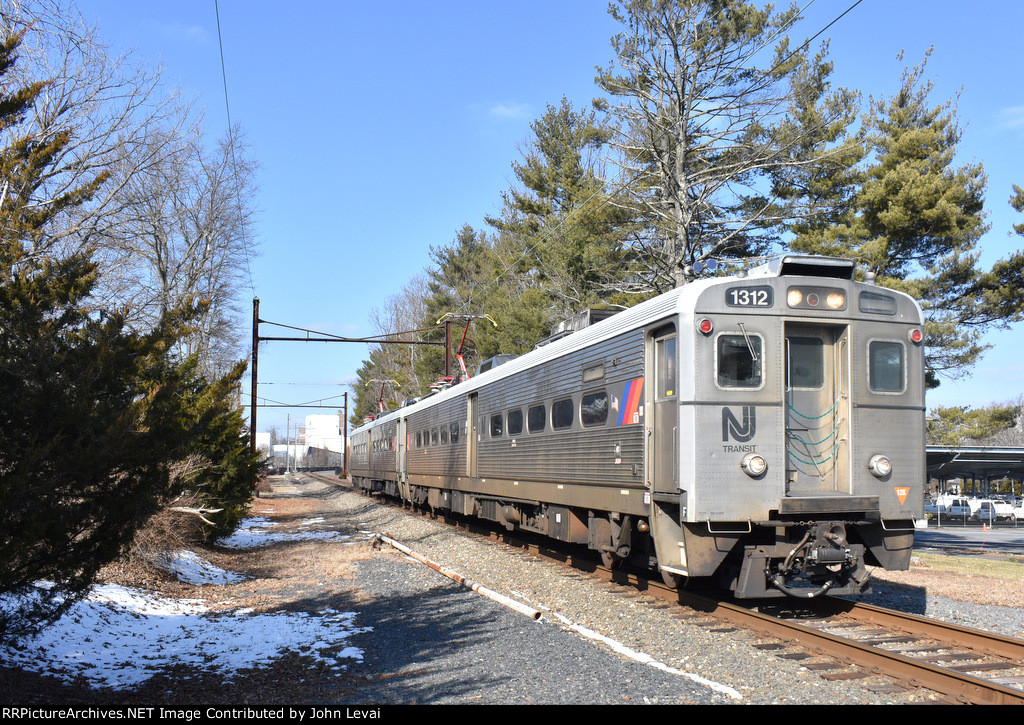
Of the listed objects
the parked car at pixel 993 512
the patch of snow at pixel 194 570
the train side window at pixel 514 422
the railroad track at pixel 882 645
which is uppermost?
the train side window at pixel 514 422

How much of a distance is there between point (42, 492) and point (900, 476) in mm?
7165

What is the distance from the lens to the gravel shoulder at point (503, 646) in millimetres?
5594

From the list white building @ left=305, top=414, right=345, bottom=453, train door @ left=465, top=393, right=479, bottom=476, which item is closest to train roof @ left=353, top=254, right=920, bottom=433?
train door @ left=465, top=393, right=479, bottom=476

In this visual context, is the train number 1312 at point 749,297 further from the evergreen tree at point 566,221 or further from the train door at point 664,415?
the evergreen tree at point 566,221

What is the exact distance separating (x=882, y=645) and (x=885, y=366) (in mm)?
2697

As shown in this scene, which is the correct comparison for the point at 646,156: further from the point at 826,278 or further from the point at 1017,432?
the point at 1017,432

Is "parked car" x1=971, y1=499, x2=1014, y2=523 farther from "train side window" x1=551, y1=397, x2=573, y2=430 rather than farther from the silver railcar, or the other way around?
the silver railcar

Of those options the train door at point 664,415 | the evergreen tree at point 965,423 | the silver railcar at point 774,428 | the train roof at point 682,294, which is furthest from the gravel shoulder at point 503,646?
the evergreen tree at point 965,423

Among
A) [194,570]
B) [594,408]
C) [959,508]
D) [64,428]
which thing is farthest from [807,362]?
[959,508]

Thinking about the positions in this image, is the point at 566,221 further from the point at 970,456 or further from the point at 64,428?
the point at 64,428

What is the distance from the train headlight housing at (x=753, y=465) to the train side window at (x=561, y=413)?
3470 mm

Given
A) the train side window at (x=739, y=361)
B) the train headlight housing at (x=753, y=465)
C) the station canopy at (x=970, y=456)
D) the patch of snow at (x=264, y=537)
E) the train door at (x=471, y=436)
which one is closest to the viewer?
the train headlight housing at (x=753, y=465)

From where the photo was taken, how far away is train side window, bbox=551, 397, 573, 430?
35.4 feet
